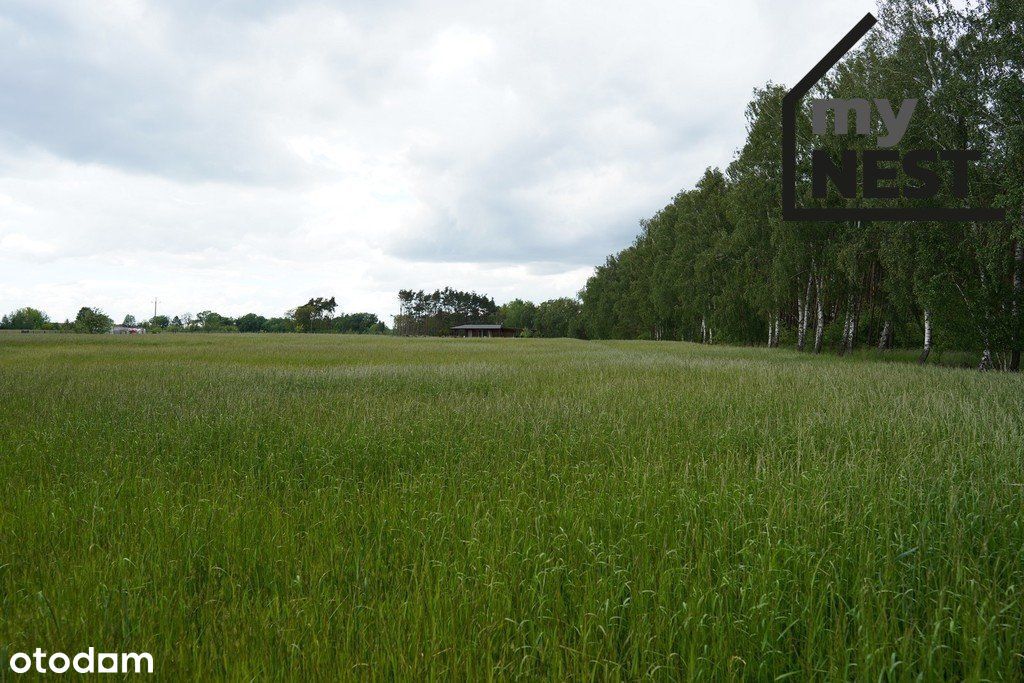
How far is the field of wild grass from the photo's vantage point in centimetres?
324

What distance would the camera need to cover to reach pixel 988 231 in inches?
754

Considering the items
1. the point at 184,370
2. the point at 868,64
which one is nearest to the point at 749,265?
the point at 868,64

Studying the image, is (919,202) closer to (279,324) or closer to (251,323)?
(279,324)

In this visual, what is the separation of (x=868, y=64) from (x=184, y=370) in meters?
35.1

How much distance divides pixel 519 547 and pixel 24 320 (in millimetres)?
201910

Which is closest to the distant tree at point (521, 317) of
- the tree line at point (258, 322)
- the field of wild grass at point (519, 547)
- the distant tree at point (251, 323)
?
the tree line at point (258, 322)

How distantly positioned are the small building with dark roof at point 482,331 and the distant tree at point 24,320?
389 ft

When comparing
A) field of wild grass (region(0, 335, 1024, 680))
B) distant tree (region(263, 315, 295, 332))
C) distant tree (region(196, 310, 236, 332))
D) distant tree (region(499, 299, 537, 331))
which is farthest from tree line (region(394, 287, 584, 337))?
field of wild grass (region(0, 335, 1024, 680))

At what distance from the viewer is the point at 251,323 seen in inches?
6737

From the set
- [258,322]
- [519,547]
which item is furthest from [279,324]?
[519,547]

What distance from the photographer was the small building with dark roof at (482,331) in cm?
12996

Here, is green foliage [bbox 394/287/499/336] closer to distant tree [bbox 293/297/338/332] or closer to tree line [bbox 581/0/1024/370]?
distant tree [bbox 293/297/338/332]

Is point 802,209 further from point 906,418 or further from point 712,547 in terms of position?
point 712,547

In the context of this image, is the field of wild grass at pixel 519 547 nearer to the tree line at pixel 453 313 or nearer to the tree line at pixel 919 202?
the tree line at pixel 919 202
